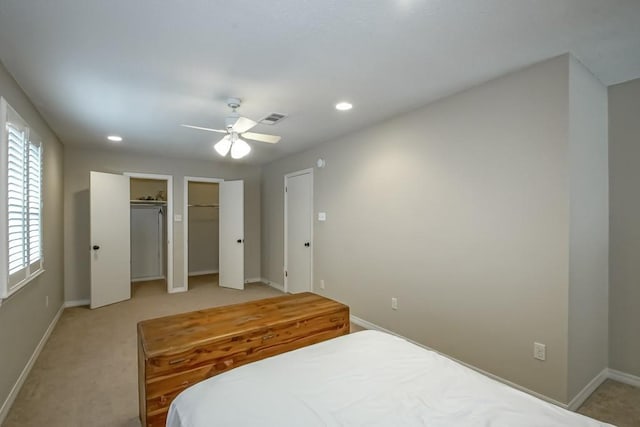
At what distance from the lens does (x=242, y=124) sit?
2693mm

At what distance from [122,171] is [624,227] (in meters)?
6.52

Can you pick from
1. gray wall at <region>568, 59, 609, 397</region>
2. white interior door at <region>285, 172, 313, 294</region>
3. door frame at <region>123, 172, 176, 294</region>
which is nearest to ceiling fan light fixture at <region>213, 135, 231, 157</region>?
white interior door at <region>285, 172, 313, 294</region>

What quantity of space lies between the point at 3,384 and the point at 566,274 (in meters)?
4.00

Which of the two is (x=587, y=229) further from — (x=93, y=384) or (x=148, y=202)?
(x=148, y=202)

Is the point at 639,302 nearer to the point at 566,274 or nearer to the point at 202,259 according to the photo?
the point at 566,274

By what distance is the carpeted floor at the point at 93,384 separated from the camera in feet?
6.97

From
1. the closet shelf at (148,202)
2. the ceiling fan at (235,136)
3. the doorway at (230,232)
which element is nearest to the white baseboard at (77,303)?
the doorway at (230,232)

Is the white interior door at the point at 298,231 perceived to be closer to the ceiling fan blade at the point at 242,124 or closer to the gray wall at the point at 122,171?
the gray wall at the point at 122,171

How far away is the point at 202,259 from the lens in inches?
285

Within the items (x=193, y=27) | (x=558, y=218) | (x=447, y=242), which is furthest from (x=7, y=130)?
(x=558, y=218)

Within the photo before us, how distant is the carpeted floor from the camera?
2125mm

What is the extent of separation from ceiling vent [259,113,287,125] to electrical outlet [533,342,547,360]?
2999mm

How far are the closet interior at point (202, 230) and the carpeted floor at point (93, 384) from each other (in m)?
2.77

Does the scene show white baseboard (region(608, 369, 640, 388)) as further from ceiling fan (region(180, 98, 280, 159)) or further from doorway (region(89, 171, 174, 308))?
doorway (region(89, 171, 174, 308))
